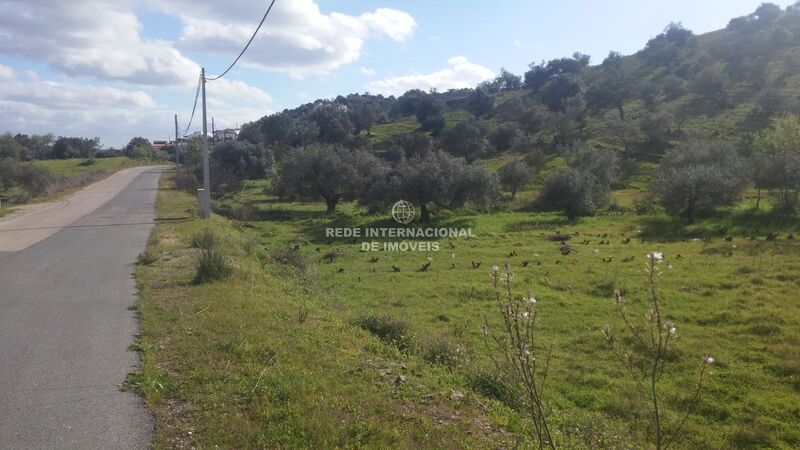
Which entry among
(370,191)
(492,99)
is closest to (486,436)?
(370,191)

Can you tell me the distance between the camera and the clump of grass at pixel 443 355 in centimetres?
804

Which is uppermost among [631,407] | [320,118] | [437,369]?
[320,118]

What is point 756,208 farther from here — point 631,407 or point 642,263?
point 631,407

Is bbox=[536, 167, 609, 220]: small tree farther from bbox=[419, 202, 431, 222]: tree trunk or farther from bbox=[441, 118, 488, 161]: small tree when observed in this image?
bbox=[441, 118, 488, 161]: small tree

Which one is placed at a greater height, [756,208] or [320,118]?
[320,118]

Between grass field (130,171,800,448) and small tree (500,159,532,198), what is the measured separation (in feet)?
75.3

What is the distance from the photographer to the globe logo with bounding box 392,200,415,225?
3124 cm

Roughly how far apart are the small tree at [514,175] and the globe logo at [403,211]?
13807 mm

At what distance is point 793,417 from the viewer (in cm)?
776

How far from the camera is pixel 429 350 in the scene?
331 inches

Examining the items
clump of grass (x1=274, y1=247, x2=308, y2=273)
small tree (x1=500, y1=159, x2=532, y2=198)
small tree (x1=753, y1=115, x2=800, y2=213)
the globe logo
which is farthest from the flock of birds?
small tree (x1=500, y1=159, x2=532, y2=198)

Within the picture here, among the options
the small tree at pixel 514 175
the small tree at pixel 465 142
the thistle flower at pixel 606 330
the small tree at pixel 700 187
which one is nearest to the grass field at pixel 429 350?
the thistle flower at pixel 606 330

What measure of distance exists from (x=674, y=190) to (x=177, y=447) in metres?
30.6

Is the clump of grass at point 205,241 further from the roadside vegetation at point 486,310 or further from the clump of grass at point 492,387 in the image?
the clump of grass at point 492,387
